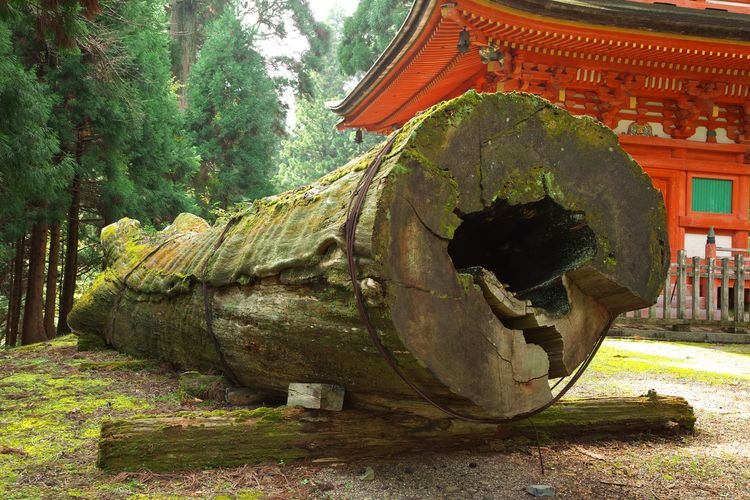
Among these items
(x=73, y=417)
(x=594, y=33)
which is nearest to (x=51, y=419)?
(x=73, y=417)

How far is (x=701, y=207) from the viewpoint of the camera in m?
9.88

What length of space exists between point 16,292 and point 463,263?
9.55 meters

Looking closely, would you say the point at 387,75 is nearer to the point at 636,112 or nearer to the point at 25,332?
the point at 636,112

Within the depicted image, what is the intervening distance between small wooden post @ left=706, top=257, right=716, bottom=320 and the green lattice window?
1.41 meters

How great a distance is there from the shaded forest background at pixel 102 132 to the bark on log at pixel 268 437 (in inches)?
131

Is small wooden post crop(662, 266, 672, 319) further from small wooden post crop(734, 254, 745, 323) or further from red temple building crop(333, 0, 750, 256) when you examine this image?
red temple building crop(333, 0, 750, 256)

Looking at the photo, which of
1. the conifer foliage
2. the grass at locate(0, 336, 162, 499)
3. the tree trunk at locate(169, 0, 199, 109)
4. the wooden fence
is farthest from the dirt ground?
the tree trunk at locate(169, 0, 199, 109)

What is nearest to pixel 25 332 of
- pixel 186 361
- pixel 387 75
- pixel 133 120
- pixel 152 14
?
pixel 133 120

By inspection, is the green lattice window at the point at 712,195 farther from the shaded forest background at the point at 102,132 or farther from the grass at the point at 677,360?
the shaded forest background at the point at 102,132

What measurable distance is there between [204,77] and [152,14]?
5.42m

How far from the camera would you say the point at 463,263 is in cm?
277

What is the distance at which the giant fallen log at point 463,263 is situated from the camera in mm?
1934

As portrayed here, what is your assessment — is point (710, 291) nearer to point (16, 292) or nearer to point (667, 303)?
point (667, 303)

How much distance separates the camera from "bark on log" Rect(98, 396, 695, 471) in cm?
230
